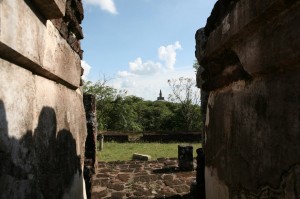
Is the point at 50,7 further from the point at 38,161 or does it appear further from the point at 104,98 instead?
the point at 104,98

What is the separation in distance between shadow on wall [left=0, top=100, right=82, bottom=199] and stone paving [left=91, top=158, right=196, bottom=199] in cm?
399

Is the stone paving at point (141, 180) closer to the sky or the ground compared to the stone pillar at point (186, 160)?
closer to the ground

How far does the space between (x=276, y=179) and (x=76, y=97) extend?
225 cm

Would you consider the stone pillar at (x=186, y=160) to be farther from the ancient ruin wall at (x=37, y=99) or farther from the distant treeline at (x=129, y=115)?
the distant treeline at (x=129, y=115)

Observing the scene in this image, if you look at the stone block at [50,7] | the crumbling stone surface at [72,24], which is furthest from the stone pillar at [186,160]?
the stone block at [50,7]

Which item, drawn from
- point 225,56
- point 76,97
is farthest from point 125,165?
point 225,56

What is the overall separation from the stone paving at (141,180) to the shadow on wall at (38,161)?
3.99 metres

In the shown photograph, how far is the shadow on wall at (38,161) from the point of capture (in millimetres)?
1421

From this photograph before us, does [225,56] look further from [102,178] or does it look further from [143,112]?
[143,112]

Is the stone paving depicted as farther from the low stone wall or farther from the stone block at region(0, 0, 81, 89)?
the low stone wall

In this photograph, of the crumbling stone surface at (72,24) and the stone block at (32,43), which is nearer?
the stone block at (32,43)

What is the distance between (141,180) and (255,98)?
652 cm

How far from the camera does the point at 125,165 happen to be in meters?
10.2

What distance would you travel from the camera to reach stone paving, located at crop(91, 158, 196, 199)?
21.4 feet
